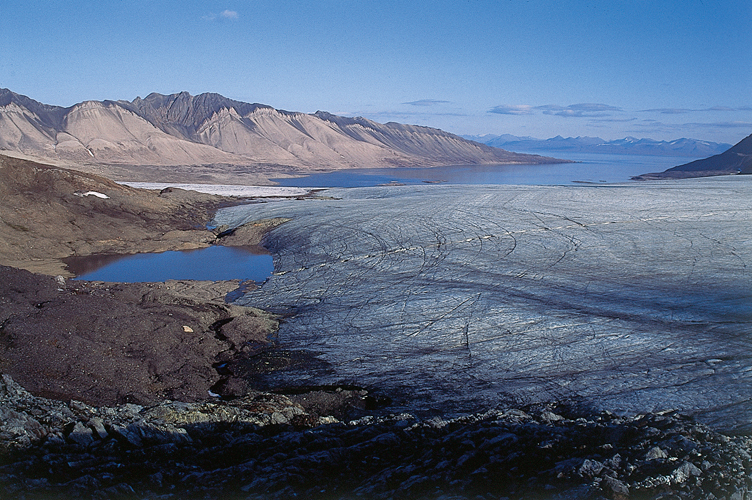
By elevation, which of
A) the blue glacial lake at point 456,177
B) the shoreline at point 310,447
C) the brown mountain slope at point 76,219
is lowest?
the shoreline at point 310,447

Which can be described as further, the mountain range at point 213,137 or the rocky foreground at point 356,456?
the mountain range at point 213,137

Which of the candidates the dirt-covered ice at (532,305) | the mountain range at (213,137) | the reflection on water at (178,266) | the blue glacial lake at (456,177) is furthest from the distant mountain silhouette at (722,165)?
the reflection on water at (178,266)

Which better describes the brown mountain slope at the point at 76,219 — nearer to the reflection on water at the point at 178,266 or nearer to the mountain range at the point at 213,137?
the reflection on water at the point at 178,266

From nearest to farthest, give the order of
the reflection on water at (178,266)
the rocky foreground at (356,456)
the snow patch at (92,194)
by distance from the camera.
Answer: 1. the rocky foreground at (356,456)
2. the reflection on water at (178,266)
3. the snow patch at (92,194)

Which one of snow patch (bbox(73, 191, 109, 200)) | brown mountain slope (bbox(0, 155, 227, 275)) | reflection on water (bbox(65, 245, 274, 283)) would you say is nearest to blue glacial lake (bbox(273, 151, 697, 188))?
brown mountain slope (bbox(0, 155, 227, 275))

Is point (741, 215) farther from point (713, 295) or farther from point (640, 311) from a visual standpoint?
point (640, 311)

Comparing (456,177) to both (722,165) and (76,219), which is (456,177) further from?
(76,219)
